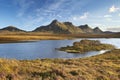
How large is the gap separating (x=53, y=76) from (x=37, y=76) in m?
1.18

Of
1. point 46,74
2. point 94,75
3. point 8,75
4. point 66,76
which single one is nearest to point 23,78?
point 8,75

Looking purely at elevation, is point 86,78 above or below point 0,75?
below

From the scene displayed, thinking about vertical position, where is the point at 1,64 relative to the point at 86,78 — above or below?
above

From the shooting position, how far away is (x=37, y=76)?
15227 millimetres

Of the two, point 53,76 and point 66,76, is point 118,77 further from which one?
point 53,76

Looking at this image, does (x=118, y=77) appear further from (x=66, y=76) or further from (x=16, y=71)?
(x=16, y=71)

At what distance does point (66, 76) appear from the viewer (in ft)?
53.6

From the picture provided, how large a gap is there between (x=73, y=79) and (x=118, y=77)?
18.4ft

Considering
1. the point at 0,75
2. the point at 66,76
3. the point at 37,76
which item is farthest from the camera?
the point at 66,76

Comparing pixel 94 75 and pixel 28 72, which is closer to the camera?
pixel 28 72

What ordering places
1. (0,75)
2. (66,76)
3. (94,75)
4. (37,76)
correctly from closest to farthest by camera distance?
(0,75) → (37,76) → (66,76) → (94,75)

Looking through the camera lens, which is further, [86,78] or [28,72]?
[86,78]

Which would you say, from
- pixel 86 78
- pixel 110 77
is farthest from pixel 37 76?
pixel 110 77

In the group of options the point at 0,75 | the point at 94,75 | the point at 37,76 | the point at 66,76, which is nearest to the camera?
the point at 0,75
